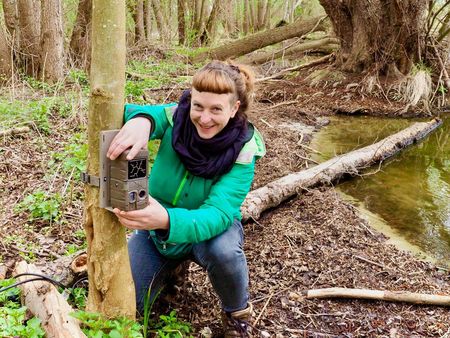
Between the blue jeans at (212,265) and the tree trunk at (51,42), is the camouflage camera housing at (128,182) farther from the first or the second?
the tree trunk at (51,42)

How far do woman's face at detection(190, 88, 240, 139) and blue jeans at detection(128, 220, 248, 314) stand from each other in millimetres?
548

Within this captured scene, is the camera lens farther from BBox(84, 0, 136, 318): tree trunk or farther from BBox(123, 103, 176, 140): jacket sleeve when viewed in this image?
BBox(123, 103, 176, 140): jacket sleeve

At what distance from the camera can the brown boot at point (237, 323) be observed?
2477 millimetres

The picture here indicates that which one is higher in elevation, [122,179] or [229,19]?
[229,19]

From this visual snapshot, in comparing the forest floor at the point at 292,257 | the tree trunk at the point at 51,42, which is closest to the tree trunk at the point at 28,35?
the tree trunk at the point at 51,42

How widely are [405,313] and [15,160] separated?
348cm

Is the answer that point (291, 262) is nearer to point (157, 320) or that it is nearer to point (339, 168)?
point (157, 320)

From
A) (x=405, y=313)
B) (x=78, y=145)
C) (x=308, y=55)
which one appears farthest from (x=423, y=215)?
(x=308, y=55)

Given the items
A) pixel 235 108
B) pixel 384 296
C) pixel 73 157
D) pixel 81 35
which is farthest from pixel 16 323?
pixel 81 35

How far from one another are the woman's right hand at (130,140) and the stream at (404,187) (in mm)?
2949

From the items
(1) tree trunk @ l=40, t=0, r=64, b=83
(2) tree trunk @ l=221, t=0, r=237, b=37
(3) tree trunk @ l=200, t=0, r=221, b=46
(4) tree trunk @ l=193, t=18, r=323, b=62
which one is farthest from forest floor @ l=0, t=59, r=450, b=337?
(2) tree trunk @ l=221, t=0, r=237, b=37

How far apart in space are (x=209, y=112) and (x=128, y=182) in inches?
26.4

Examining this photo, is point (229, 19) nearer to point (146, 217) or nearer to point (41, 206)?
point (41, 206)

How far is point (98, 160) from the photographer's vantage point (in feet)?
6.01
